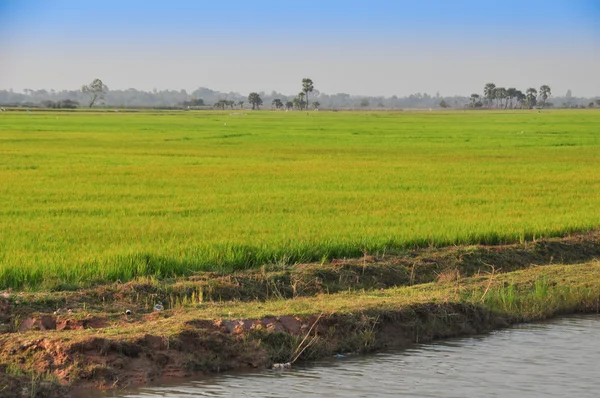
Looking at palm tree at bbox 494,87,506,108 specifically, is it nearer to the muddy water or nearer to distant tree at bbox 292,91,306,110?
distant tree at bbox 292,91,306,110

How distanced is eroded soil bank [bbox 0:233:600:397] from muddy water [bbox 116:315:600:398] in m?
0.23

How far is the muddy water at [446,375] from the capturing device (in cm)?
641

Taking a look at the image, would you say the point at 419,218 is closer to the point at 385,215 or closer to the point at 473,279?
the point at 385,215

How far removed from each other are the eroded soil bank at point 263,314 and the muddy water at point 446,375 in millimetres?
232

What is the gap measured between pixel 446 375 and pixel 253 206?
914 centimetres

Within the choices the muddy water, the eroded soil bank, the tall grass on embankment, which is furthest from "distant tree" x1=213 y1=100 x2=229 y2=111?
the muddy water

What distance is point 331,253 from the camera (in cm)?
1085

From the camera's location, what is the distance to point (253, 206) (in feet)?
51.6

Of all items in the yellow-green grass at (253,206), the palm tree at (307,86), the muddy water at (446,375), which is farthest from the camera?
the palm tree at (307,86)

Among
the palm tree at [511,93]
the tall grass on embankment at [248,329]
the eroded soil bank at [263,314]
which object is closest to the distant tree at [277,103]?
the palm tree at [511,93]

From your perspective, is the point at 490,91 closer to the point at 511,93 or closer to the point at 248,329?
the point at 511,93

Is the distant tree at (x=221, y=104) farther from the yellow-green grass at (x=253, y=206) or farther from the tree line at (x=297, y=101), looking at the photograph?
the yellow-green grass at (x=253, y=206)

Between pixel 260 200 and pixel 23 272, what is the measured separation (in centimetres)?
801

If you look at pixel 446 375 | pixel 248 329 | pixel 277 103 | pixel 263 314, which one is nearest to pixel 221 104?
pixel 277 103
